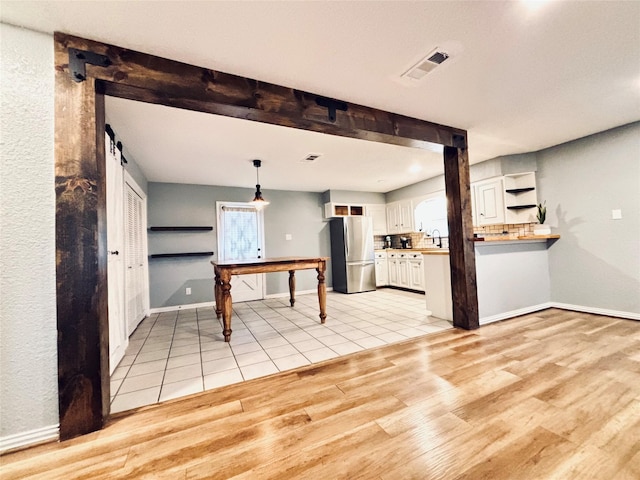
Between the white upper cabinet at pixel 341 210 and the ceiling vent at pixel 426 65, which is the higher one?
the ceiling vent at pixel 426 65

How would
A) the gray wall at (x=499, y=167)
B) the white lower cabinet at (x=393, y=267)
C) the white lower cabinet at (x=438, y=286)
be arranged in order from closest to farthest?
the white lower cabinet at (x=438, y=286), the gray wall at (x=499, y=167), the white lower cabinet at (x=393, y=267)

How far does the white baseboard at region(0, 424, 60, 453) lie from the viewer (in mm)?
1334

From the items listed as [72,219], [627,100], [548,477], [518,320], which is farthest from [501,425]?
[627,100]

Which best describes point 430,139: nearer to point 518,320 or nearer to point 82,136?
point 518,320

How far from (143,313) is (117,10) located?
3.93m

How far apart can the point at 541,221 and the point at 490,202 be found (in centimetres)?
71

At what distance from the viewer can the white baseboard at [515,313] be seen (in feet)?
10.4

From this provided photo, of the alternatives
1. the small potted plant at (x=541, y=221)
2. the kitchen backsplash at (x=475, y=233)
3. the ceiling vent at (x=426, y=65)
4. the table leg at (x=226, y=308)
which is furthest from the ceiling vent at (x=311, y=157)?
the small potted plant at (x=541, y=221)

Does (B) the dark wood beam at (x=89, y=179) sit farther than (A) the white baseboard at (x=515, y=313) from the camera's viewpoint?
No

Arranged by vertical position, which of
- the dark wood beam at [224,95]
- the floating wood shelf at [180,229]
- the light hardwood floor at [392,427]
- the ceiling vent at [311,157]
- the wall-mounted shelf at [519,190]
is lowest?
the light hardwood floor at [392,427]

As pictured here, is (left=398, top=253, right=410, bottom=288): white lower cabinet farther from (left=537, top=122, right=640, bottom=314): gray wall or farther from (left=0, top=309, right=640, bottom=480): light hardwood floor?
(left=0, top=309, right=640, bottom=480): light hardwood floor

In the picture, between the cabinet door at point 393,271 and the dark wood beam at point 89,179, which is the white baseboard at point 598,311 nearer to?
the cabinet door at point 393,271

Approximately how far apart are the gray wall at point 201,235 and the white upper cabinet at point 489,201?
126 inches

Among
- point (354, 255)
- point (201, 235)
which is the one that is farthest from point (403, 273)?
point (201, 235)
